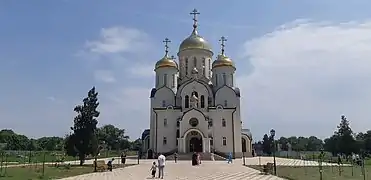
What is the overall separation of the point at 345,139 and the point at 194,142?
82.6ft

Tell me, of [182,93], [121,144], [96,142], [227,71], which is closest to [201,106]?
[182,93]

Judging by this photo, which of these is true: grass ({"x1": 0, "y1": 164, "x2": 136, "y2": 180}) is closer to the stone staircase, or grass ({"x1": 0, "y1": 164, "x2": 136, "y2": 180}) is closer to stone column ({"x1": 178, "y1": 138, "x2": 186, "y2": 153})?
the stone staircase

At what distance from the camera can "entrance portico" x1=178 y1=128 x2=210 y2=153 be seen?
163 ft

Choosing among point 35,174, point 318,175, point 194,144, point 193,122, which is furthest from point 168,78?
point 318,175

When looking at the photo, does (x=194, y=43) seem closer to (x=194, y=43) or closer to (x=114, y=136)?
(x=194, y=43)

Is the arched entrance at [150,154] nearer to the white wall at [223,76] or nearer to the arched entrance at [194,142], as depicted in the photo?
the arched entrance at [194,142]

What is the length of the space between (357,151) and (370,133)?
51.9 ft

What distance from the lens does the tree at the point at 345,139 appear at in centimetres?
5941

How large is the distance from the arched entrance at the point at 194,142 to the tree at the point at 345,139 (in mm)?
24081

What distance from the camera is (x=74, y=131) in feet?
109

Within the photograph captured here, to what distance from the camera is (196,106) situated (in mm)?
53062

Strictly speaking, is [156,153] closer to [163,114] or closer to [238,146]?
[163,114]

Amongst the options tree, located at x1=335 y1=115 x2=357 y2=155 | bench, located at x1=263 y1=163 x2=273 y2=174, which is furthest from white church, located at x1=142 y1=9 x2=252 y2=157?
bench, located at x1=263 y1=163 x2=273 y2=174

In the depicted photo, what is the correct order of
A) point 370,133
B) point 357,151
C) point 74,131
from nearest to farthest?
point 74,131 → point 357,151 → point 370,133
